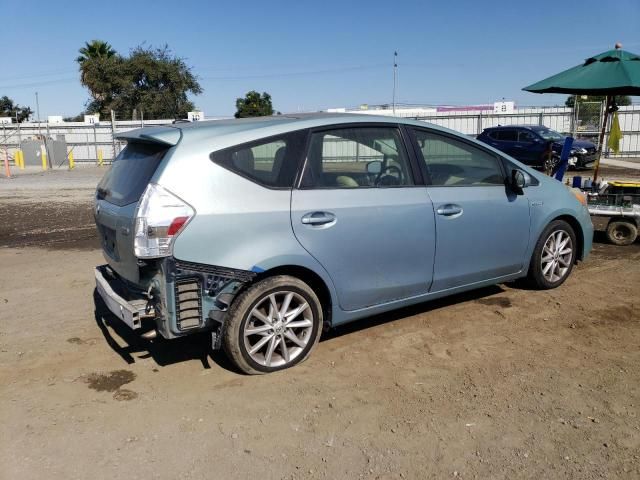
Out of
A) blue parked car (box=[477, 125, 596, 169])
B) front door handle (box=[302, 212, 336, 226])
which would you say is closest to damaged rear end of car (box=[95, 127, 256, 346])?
front door handle (box=[302, 212, 336, 226])

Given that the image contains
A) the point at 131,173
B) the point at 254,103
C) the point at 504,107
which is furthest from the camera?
the point at 254,103

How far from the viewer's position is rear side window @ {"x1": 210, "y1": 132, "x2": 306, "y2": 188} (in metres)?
3.66

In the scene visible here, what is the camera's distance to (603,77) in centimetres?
803

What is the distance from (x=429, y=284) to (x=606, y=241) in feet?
15.2

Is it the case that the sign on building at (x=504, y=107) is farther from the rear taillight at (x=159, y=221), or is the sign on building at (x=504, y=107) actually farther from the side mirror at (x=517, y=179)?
the rear taillight at (x=159, y=221)

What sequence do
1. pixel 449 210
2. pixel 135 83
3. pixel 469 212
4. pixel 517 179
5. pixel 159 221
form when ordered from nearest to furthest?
pixel 159 221 < pixel 449 210 < pixel 469 212 < pixel 517 179 < pixel 135 83

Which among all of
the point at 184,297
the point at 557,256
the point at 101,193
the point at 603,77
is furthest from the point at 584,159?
the point at 184,297

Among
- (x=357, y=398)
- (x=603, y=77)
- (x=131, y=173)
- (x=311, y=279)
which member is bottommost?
(x=357, y=398)

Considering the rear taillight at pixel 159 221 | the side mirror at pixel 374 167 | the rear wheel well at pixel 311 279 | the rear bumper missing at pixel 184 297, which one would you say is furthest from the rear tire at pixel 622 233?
the rear taillight at pixel 159 221

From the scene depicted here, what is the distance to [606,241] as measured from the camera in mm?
7922

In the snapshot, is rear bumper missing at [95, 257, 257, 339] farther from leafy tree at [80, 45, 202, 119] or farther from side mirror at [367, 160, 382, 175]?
leafy tree at [80, 45, 202, 119]

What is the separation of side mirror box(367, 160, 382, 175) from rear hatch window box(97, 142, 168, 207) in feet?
4.84

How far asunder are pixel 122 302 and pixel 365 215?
68.3 inches

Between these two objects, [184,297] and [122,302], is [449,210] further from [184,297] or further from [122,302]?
[122,302]
